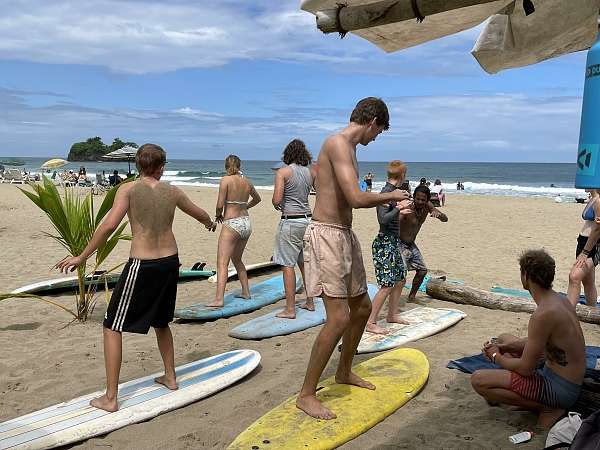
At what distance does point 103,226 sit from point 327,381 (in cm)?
193

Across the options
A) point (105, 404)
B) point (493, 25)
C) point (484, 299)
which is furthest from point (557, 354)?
point (484, 299)

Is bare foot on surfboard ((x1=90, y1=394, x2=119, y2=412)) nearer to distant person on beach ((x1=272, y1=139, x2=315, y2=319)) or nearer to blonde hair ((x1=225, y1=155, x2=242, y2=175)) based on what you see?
distant person on beach ((x1=272, y1=139, x2=315, y2=319))

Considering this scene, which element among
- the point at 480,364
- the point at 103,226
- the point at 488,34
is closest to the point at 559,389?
the point at 480,364

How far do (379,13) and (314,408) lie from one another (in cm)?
240

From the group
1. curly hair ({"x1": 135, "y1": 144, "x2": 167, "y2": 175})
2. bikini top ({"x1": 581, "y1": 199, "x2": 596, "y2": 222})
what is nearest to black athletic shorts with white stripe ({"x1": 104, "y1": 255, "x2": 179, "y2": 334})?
curly hair ({"x1": 135, "y1": 144, "x2": 167, "y2": 175})

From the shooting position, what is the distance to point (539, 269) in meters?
3.33

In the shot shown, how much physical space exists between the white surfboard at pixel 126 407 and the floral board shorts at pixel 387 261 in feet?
4.95

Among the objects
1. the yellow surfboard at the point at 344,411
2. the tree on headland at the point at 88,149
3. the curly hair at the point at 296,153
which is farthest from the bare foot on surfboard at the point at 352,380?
the tree on headland at the point at 88,149

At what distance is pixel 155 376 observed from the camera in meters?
4.18

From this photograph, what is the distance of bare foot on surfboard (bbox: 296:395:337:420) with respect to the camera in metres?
3.48

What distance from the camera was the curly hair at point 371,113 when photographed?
143 inches

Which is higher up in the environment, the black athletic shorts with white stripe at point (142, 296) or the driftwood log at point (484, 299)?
the black athletic shorts with white stripe at point (142, 296)

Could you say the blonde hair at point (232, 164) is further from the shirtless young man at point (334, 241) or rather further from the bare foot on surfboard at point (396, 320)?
the shirtless young man at point (334, 241)

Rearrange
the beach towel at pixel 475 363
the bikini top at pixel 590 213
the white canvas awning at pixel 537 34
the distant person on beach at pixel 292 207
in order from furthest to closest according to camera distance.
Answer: the distant person on beach at pixel 292 207 → the bikini top at pixel 590 213 → the beach towel at pixel 475 363 → the white canvas awning at pixel 537 34
